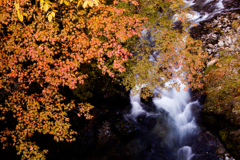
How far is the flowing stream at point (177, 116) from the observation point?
927cm

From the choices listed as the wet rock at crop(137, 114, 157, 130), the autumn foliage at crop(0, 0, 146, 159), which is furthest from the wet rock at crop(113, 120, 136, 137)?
the autumn foliage at crop(0, 0, 146, 159)

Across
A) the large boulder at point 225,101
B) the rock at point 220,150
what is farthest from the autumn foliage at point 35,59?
the rock at point 220,150

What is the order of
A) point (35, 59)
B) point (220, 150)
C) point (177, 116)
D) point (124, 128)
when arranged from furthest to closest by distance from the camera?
1. point (177, 116)
2. point (124, 128)
3. point (220, 150)
4. point (35, 59)

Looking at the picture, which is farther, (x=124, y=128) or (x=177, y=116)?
(x=177, y=116)

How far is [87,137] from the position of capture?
9781 millimetres

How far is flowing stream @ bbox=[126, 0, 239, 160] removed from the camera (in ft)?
30.4

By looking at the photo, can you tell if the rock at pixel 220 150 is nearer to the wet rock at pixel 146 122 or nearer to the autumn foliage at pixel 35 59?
the wet rock at pixel 146 122

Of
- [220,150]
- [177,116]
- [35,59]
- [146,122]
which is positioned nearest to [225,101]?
[220,150]

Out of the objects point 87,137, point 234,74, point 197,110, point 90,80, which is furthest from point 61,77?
point 234,74

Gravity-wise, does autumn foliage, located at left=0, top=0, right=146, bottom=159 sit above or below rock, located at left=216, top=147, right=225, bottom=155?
above

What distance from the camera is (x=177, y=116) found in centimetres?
1080

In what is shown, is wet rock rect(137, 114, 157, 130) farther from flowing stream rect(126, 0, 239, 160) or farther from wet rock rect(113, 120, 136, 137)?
wet rock rect(113, 120, 136, 137)

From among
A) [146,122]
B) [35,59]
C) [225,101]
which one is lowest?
[146,122]

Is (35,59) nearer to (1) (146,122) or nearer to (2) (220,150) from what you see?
(1) (146,122)
